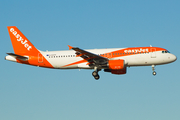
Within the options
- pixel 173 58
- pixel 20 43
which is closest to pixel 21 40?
pixel 20 43

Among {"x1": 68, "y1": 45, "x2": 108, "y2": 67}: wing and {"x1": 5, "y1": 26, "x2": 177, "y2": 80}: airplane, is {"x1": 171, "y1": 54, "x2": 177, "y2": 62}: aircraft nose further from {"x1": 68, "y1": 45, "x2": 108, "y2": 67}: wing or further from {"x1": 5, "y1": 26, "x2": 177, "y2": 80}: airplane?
{"x1": 68, "y1": 45, "x2": 108, "y2": 67}: wing

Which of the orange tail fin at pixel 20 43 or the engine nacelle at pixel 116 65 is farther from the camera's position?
the orange tail fin at pixel 20 43

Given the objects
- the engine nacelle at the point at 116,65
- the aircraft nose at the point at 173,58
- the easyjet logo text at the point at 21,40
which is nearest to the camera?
the engine nacelle at the point at 116,65

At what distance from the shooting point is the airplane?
52.8m

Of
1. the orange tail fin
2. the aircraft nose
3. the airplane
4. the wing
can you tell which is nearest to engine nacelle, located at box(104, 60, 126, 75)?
the airplane

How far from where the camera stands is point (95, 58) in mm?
52625

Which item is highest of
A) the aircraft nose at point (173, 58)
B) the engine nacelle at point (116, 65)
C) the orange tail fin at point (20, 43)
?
the orange tail fin at point (20, 43)

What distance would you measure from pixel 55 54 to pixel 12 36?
325 inches

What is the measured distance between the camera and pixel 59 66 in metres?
55.1

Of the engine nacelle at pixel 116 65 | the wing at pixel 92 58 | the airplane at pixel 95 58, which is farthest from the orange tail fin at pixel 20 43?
the engine nacelle at pixel 116 65

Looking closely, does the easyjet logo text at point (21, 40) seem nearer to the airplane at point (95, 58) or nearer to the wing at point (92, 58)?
the airplane at point (95, 58)

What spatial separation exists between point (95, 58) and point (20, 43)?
13332 mm

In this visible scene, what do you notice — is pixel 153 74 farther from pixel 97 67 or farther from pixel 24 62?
pixel 24 62

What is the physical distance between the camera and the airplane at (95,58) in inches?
2078
